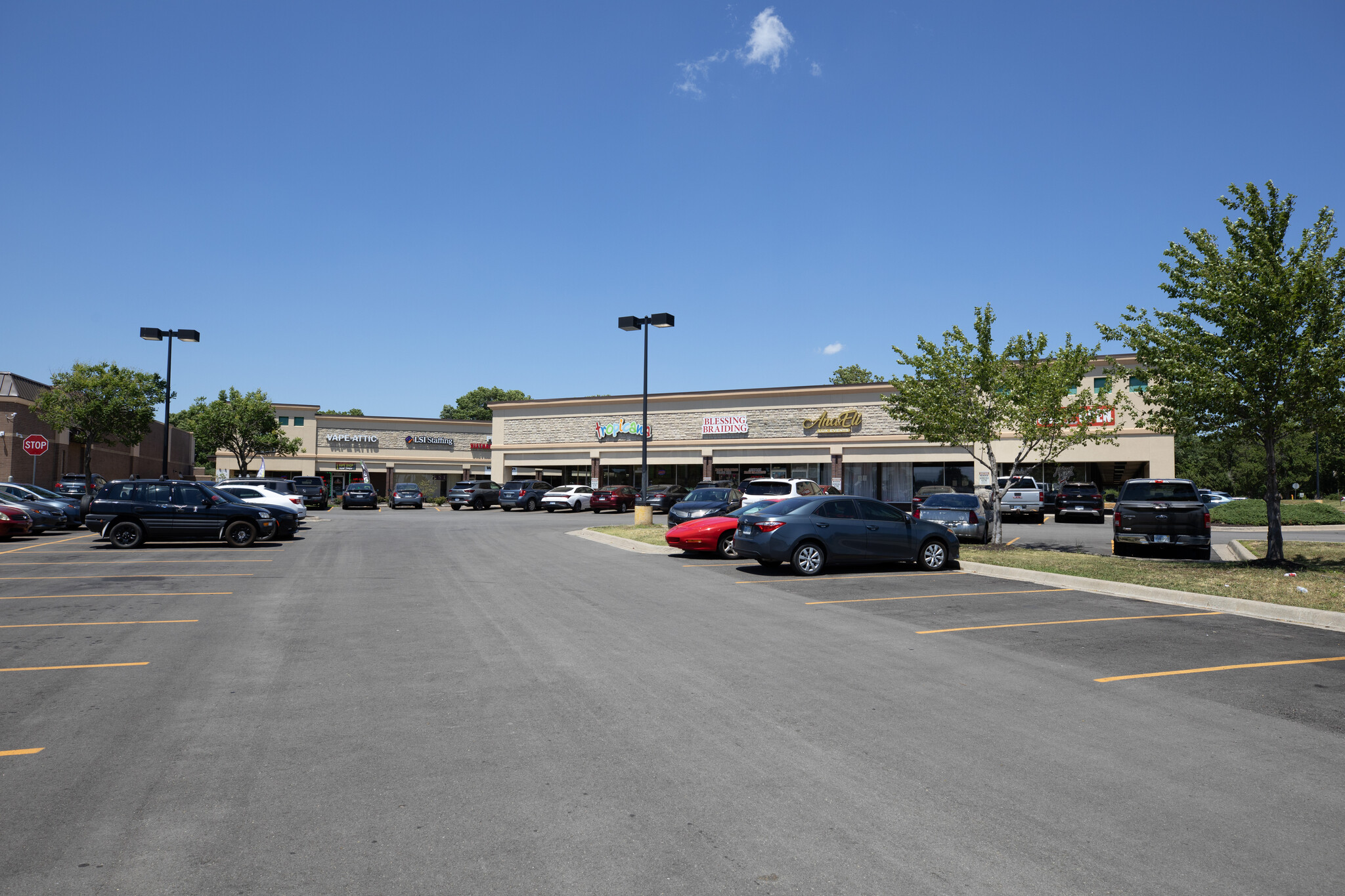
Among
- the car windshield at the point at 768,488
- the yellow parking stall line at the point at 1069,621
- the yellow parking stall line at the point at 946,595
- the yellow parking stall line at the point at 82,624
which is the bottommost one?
the yellow parking stall line at the point at 1069,621

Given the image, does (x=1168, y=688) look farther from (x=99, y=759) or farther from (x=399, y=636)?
(x=99, y=759)

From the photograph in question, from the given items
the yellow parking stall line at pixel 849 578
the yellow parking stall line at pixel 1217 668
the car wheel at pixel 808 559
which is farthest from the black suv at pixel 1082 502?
the yellow parking stall line at pixel 1217 668

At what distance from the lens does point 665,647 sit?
28.9 ft

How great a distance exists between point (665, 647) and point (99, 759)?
16.3 ft

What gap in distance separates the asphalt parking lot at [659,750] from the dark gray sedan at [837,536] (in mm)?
4123

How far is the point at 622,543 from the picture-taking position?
75.4ft

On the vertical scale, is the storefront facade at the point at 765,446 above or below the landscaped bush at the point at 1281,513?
above

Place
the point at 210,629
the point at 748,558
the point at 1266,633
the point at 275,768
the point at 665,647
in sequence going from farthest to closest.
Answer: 1. the point at 748,558
2. the point at 1266,633
3. the point at 210,629
4. the point at 665,647
5. the point at 275,768

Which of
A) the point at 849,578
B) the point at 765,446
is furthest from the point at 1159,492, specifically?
the point at 765,446

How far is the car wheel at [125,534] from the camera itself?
64.7 ft

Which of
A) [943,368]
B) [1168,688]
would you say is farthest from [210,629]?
[943,368]

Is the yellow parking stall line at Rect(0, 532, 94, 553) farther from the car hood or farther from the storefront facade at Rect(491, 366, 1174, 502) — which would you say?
the storefront facade at Rect(491, 366, 1174, 502)

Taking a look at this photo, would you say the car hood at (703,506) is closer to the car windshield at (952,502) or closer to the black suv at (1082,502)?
the car windshield at (952,502)

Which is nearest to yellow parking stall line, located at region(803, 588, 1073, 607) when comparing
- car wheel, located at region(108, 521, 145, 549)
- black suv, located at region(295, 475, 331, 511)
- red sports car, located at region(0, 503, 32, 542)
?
car wheel, located at region(108, 521, 145, 549)
